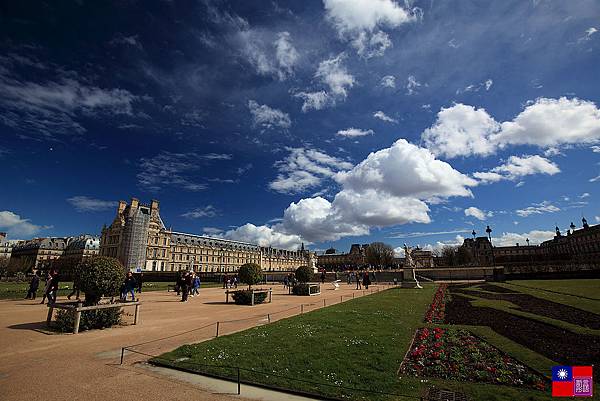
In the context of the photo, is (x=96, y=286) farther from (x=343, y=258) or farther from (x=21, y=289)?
(x=343, y=258)

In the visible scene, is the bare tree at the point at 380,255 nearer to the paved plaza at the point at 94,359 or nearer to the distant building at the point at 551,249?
the distant building at the point at 551,249

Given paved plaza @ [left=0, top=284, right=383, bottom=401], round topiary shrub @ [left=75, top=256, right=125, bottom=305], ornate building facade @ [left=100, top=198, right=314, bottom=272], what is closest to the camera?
paved plaza @ [left=0, top=284, right=383, bottom=401]

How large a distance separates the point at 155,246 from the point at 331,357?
333 ft

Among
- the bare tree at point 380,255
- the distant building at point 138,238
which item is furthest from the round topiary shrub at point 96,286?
the bare tree at point 380,255

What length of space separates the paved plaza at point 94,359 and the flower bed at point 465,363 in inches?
179

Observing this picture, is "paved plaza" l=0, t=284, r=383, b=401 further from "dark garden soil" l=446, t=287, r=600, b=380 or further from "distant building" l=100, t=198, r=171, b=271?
"distant building" l=100, t=198, r=171, b=271

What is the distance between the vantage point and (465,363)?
25.8 feet

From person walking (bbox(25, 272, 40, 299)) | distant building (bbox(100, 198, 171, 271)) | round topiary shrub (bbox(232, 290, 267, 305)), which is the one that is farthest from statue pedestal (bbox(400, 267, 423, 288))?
distant building (bbox(100, 198, 171, 271))

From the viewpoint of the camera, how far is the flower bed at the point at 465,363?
692 cm

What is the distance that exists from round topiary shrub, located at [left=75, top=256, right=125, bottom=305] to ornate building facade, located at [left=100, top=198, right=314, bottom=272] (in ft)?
144

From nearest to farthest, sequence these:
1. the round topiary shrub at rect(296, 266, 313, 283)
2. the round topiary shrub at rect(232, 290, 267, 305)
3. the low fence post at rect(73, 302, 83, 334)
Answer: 1. the low fence post at rect(73, 302, 83, 334)
2. the round topiary shrub at rect(232, 290, 267, 305)
3. the round topiary shrub at rect(296, 266, 313, 283)

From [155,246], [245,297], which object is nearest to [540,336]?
[245,297]

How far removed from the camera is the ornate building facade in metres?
89.3

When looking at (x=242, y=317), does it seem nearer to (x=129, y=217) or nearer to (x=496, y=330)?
(x=496, y=330)
